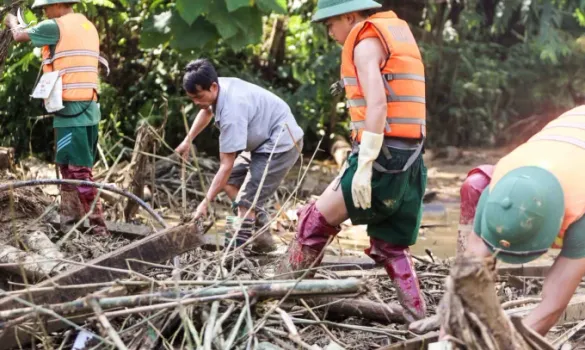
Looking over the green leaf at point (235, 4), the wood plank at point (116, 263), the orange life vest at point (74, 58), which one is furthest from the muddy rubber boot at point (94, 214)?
the green leaf at point (235, 4)

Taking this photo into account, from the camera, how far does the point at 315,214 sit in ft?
13.5

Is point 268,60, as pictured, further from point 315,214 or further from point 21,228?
point 315,214

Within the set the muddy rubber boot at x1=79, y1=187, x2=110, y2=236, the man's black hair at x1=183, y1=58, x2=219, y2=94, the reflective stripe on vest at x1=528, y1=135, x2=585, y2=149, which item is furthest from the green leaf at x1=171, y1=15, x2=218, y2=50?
the reflective stripe on vest at x1=528, y1=135, x2=585, y2=149

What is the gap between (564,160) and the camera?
10.5ft

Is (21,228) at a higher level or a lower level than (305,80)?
higher

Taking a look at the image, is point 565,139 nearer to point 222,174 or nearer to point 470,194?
point 470,194

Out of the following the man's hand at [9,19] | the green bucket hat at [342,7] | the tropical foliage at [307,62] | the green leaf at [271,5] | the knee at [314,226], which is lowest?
the tropical foliage at [307,62]

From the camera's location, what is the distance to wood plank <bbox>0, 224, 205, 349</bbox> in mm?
3430

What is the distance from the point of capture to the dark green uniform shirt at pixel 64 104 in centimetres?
582

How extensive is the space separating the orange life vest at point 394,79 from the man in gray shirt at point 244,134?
4.33 ft

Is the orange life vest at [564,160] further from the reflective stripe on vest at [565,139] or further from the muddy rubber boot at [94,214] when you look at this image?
the muddy rubber boot at [94,214]

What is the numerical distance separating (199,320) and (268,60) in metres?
9.68

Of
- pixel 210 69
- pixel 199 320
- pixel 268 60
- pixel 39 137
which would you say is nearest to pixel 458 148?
pixel 268 60

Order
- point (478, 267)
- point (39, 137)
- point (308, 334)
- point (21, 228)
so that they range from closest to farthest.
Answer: point (478, 267) < point (308, 334) < point (21, 228) < point (39, 137)
